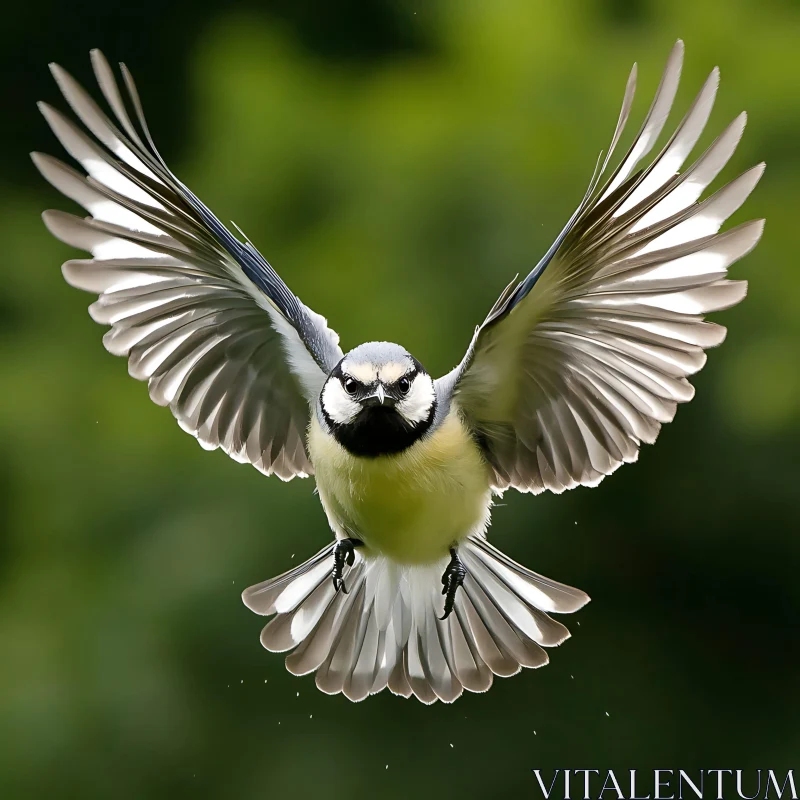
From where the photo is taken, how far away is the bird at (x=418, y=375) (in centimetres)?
286

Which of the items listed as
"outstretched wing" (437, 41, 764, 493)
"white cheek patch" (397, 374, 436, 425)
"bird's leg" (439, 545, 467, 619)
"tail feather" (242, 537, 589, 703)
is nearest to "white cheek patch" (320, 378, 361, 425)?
"white cheek patch" (397, 374, 436, 425)

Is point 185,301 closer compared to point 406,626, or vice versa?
point 185,301

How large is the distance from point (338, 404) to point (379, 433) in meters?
0.11

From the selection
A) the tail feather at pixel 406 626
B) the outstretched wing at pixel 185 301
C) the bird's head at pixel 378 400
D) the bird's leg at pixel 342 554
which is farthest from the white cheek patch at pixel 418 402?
the tail feather at pixel 406 626

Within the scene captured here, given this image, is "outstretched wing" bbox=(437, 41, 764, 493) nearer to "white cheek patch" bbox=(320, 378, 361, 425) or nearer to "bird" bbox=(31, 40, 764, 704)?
"bird" bbox=(31, 40, 764, 704)

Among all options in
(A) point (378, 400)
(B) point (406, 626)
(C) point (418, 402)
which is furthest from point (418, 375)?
(B) point (406, 626)

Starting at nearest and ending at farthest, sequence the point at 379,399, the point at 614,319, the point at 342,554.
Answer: the point at 379,399 → the point at 614,319 → the point at 342,554

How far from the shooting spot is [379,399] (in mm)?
2928

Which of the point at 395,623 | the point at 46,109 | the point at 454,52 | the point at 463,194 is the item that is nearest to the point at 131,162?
the point at 46,109

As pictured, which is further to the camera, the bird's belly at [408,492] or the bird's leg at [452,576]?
the bird's leg at [452,576]

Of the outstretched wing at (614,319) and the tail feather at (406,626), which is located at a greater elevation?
the outstretched wing at (614,319)

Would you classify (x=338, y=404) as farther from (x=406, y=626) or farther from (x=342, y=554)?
(x=406, y=626)

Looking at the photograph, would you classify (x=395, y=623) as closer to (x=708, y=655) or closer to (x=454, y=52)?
(x=708, y=655)

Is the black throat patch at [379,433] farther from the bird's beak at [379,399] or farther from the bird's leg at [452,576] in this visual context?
the bird's leg at [452,576]
